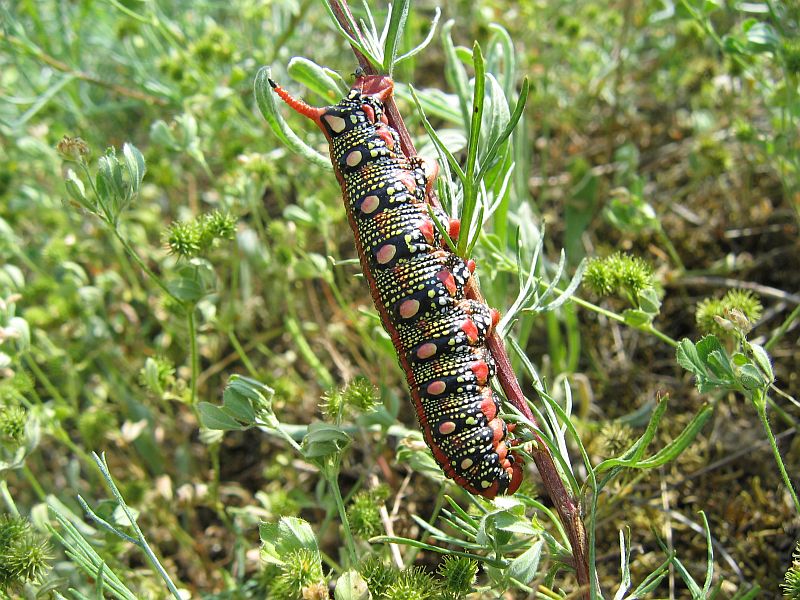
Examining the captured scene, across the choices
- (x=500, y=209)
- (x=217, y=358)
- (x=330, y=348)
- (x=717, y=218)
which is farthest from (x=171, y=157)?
(x=717, y=218)

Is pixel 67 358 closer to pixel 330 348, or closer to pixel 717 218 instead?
pixel 330 348

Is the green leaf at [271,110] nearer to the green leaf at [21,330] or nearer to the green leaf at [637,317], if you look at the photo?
the green leaf at [637,317]

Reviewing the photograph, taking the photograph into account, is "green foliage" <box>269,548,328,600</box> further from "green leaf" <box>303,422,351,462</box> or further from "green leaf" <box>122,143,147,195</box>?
"green leaf" <box>122,143,147,195</box>

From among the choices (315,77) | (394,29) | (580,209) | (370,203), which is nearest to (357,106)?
(315,77)

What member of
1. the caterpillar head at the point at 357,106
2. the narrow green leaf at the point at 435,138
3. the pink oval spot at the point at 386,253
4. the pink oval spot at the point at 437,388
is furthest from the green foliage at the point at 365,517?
the caterpillar head at the point at 357,106

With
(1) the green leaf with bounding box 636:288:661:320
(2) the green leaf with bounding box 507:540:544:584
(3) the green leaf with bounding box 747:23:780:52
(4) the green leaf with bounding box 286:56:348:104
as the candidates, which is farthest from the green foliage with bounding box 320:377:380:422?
(3) the green leaf with bounding box 747:23:780:52

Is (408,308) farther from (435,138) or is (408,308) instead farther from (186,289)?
(186,289)
